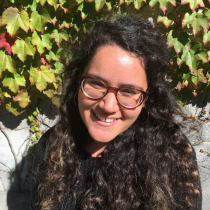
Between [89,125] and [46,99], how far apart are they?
1170 millimetres

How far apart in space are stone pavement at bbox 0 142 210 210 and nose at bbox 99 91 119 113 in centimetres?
157

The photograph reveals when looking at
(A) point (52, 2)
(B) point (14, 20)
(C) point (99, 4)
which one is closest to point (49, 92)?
Result: (B) point (14, 20)

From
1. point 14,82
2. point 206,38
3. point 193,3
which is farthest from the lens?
point 14,82

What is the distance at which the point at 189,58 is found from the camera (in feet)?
5.36

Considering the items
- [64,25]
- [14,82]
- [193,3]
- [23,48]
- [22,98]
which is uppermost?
[193,3]

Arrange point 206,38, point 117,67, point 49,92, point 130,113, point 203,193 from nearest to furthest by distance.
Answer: point 117,67 < point 130,113 < point 206,38 < point 49,92 < point 203,193

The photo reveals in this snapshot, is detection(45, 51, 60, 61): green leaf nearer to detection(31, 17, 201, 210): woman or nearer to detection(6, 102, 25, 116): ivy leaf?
detection(31, 17, 201, 210): woman

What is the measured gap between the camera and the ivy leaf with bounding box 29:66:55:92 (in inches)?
71.4

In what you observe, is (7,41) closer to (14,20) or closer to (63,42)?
(14,20)

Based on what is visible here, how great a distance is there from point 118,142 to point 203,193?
1643 mm

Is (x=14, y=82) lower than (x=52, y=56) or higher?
lower

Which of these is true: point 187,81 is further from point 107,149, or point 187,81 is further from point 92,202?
point 92,202

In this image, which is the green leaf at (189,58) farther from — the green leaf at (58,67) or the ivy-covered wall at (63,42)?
the green leaf at (58,67)

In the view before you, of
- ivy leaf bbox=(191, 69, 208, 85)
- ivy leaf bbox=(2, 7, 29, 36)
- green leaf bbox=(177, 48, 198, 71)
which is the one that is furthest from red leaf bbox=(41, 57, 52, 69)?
ivy leaf bbox=(191, 69, 208, 85)
